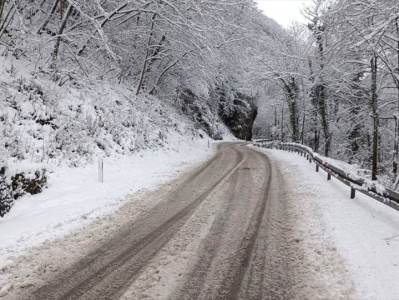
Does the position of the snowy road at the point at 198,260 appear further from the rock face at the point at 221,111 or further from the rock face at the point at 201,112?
the rock face at the point at 221,111

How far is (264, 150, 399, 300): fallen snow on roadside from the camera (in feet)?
17.0

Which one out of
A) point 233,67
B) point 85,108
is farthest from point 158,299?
point 233,67

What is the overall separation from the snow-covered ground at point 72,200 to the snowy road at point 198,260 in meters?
0.99

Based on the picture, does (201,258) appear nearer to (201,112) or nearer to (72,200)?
(72,200)

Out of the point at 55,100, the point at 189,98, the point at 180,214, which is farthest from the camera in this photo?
→ the point at 189,98

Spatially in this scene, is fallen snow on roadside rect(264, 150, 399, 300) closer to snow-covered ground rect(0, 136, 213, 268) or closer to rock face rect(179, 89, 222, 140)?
snow-covered ground rect(0, 136, 213, 268)

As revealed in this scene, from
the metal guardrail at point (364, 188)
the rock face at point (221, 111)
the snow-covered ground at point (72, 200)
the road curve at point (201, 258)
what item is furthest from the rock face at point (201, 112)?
the road curve at point (201, 258)

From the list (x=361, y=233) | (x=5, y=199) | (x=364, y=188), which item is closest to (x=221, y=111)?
(x=364, y=188)

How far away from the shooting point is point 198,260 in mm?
5934

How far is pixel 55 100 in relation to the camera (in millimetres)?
14375

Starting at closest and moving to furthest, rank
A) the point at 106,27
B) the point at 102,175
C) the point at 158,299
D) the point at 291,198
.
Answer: the point at 158,299 < the point at 291,198 < the point at 102,175 < the point at 106,27

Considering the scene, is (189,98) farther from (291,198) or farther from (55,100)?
(291,198)

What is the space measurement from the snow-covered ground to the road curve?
130 centimetres

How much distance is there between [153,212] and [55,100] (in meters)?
7.83
